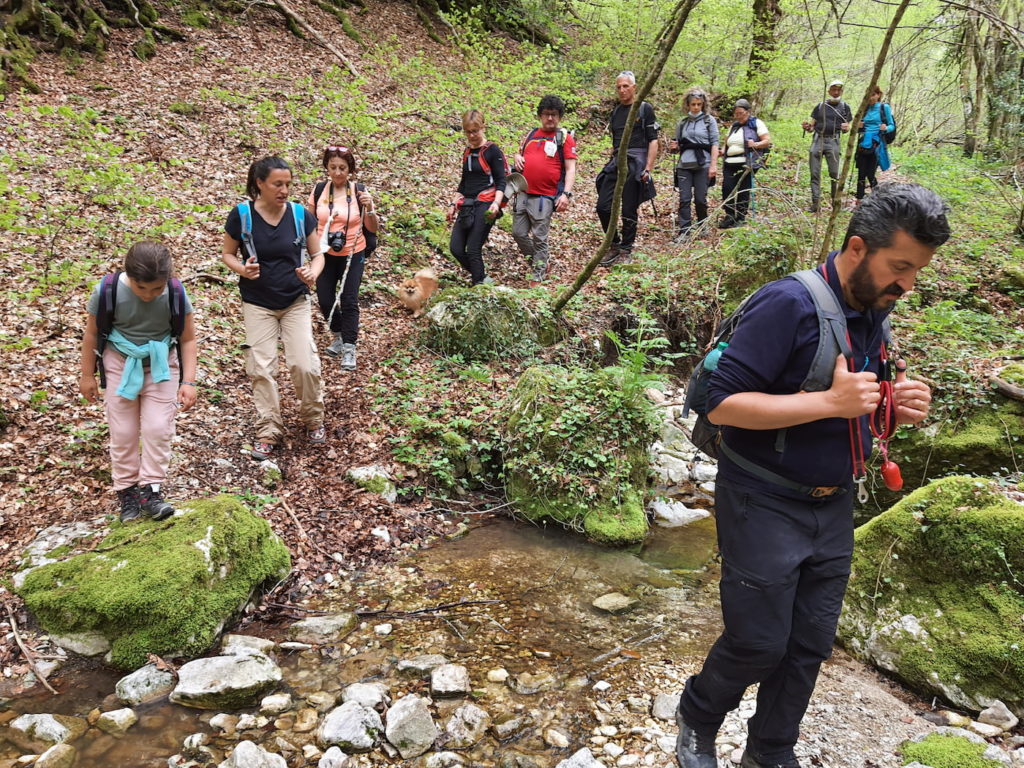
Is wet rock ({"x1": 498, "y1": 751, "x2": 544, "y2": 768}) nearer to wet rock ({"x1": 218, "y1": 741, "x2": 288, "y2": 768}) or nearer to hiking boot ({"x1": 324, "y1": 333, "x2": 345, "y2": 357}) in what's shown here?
wet rock ({"x1": 218, "y1": 741, "x2": 288, "y2": 768})

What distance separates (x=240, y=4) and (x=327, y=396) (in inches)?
518

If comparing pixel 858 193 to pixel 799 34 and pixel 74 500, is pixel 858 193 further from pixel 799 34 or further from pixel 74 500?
pixel 74 500

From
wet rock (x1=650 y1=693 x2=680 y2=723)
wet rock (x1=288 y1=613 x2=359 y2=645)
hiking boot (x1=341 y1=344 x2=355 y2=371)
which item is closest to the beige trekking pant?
hiking boot (x1=341 y1=344 x2=355 y2=371)

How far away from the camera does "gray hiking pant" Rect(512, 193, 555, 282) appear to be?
8.26 m

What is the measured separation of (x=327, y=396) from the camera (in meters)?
6.27

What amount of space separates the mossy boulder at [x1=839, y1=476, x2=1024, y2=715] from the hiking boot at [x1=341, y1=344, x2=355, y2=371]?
4.89m

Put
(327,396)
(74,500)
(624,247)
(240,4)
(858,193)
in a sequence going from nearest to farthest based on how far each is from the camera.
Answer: (74,500), (327,396), (624,247), (858,193), (240,4)

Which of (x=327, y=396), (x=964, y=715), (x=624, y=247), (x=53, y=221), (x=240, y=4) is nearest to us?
(x=964, y=715)

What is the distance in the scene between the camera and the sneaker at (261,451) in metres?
5.17

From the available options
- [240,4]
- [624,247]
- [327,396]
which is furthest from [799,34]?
[327,396]

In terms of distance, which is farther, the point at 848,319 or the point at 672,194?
the point at 672,194

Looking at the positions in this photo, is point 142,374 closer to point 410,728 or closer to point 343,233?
point 410,728

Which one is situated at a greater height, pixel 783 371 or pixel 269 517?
pixel 783 371

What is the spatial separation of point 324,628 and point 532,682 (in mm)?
1255
